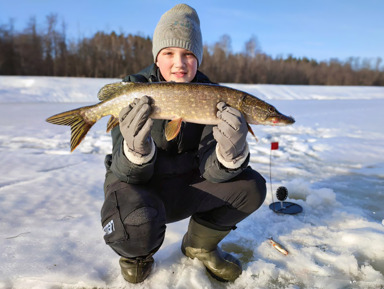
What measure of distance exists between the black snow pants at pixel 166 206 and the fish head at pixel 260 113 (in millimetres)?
353

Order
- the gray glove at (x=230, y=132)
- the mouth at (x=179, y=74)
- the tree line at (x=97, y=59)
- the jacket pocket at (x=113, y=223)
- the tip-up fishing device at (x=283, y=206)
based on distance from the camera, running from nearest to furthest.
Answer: the jacket pocket at (x=113, y=223), the gray glove at (x=230, y=132), the mouth at (x=179, y=74), the tip-up fishing device at (x=283, y=206), the tree line at (x=97, y=59)

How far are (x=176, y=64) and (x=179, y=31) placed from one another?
A: 0.27m

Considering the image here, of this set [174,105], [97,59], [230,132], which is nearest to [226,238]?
[230,132]

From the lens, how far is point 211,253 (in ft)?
5.87

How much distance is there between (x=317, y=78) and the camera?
133 feet

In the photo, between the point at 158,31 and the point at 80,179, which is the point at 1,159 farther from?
the point at 158,31

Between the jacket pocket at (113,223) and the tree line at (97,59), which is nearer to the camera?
the jacket pocket at (113,223)

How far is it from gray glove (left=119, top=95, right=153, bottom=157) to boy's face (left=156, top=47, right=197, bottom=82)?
47 cm

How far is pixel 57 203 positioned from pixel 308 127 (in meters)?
6.17

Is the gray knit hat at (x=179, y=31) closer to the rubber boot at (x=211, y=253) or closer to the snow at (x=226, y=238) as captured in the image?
the rubber boot at (x=211, y=253)

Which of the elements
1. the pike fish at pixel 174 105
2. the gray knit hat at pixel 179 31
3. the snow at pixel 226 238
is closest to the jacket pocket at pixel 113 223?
the snow at pixel 226 238

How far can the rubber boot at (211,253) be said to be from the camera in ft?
5.62

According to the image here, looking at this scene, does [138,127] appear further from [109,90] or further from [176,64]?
[176,64]

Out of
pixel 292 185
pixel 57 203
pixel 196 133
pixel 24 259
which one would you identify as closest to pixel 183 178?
pixel 196 133
